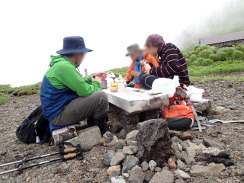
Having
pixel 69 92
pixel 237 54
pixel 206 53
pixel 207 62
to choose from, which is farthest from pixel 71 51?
pixel 206 53

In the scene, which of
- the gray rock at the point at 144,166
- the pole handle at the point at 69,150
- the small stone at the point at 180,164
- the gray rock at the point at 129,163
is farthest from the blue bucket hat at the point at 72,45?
the small stone at the point at 180,164

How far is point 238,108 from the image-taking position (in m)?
5.51

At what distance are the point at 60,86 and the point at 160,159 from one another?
6.91 ft

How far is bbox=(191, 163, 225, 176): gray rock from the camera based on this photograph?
8.72 feet

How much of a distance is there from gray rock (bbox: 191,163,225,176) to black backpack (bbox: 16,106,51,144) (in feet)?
10.3

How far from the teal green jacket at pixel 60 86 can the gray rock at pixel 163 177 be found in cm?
191

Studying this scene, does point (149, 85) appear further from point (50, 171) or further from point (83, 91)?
point (50, 171)

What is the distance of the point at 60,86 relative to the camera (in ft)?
12.0

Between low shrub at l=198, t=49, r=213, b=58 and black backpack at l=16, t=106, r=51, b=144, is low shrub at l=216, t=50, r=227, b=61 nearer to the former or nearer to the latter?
low shrub at l=198, t=49, r=213, b=58

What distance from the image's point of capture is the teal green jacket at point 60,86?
3.52 metres

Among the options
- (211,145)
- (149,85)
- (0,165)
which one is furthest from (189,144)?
(0,165)

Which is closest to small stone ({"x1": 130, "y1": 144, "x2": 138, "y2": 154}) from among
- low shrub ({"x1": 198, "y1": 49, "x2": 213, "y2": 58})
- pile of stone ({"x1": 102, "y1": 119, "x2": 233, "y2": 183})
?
pile of stone ({"x1": 102, "y1": 119, "x2": 233, "y2": 183})

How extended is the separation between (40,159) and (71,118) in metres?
0.90

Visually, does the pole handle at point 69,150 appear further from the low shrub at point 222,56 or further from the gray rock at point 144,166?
the low shrub at point 222,56
